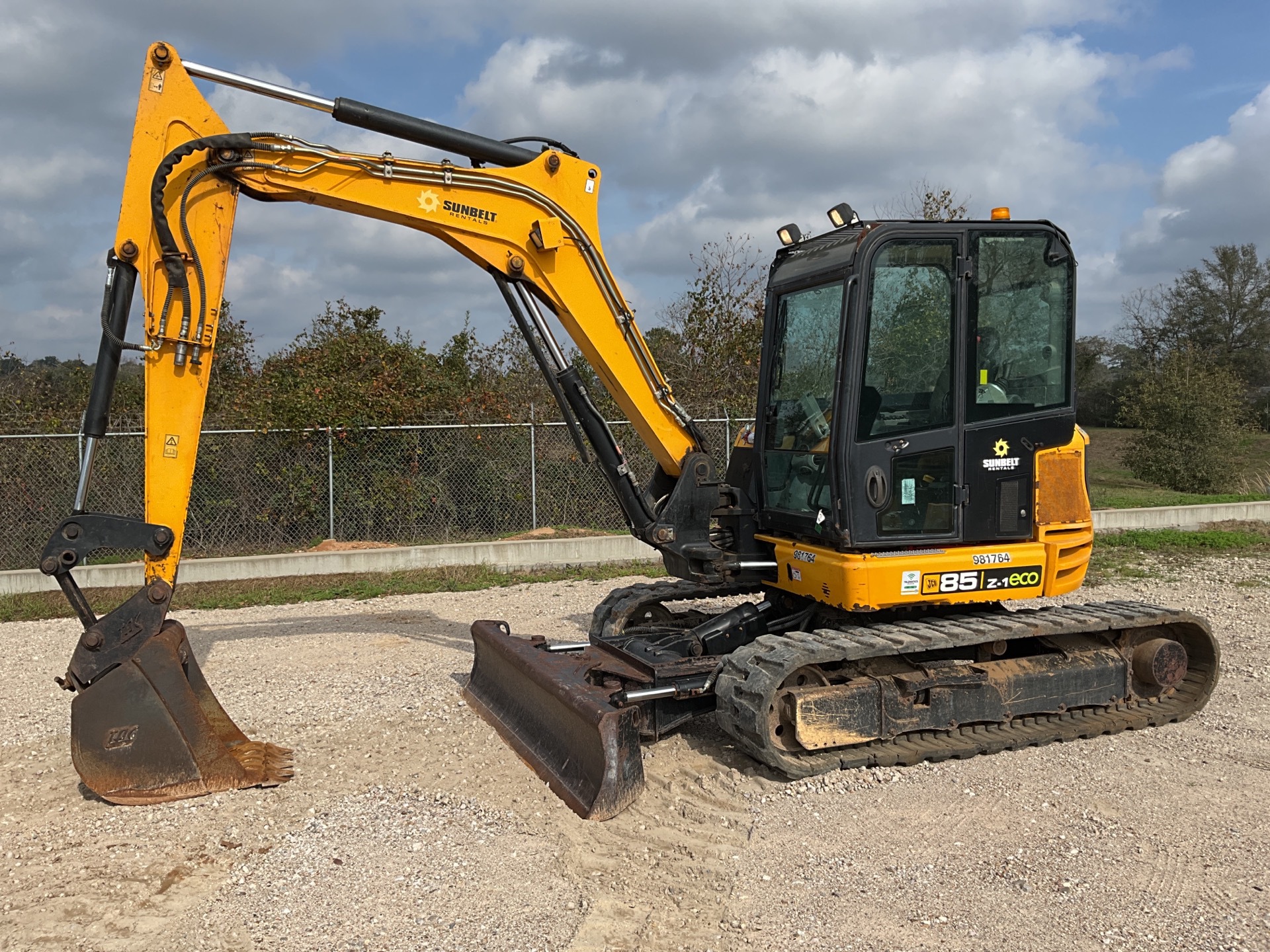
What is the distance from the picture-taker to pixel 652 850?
452cm

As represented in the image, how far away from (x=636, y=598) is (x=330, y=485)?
22.5 ft

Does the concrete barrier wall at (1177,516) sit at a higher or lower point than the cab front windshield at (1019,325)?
lower

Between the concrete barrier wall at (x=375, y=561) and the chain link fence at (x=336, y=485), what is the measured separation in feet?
2.18

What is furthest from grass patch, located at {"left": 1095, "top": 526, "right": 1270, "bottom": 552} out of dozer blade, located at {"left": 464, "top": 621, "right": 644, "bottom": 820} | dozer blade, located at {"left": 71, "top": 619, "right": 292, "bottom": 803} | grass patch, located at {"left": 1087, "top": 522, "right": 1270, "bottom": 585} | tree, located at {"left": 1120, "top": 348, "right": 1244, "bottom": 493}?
dozer blade, located at {"left": 71, "top": 619, "right": 292, "bottom": 803}

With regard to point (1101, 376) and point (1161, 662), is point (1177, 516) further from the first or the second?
point (1101, 376)

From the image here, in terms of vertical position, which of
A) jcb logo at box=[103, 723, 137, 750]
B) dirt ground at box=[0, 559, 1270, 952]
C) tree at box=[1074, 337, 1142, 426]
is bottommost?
dirt ground at box=[0, 559, 1270, 952]

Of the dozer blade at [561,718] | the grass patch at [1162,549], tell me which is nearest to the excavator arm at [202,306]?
the dozer blade at [561,718]

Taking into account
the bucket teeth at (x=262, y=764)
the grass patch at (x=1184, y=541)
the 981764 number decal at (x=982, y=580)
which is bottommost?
the bucket teeth at (x=262, y=764)

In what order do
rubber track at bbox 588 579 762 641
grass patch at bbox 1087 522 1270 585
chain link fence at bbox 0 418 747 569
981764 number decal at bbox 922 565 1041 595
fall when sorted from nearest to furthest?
981764 number decal at bbox 922 565 1041 595 < rubber track at bbox 588 579 762 641 < grass patch at bbox 1087 522 1270 585 < chain link fence at bbox 0 418 747 569

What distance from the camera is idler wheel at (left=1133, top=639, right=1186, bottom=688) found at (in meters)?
6.28

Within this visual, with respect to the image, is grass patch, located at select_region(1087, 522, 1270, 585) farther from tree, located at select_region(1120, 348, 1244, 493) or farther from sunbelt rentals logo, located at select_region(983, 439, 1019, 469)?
sunbelt rentals logo, located at select_region(983, 439, 1019, 469)

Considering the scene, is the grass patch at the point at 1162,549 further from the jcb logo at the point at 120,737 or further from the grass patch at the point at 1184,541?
the jcb logo at the point at 120,737

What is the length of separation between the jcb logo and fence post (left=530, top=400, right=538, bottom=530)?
883 cm

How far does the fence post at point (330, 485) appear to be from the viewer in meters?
12.8
